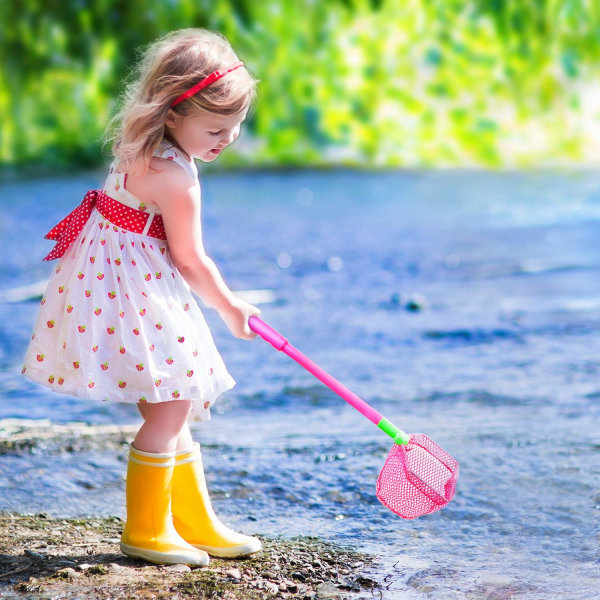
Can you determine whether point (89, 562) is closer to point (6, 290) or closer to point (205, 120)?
point (205, 120)

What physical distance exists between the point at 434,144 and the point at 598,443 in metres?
12.1

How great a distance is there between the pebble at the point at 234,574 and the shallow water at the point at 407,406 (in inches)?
9.3

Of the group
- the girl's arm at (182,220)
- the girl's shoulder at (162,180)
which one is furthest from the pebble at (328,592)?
the girl's shoulder at (162,180)

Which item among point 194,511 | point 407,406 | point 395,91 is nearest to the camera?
point 194,511

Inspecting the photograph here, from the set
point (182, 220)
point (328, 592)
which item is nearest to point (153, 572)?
point (328, 592)

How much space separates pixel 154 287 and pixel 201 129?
0.29 m

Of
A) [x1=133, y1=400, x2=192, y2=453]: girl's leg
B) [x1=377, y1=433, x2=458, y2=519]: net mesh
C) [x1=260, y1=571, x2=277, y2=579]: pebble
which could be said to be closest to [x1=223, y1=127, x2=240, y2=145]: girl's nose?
[x1=133, y1=400, x2=192, y2=453]: girl's leg

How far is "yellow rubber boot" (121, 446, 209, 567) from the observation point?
5.91 feet

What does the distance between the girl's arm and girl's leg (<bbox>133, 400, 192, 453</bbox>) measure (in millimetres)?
197

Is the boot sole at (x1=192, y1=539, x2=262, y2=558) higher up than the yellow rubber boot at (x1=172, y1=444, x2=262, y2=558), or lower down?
lower down

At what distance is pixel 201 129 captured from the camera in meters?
1.81

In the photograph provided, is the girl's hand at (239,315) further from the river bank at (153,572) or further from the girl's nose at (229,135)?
the river bank at (153,572)

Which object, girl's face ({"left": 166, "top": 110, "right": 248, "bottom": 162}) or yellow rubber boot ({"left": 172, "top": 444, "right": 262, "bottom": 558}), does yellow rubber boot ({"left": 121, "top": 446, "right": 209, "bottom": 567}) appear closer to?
yellow rubber boot ({"left": 172, "top": 444, "right": 262, "bottom": 558})

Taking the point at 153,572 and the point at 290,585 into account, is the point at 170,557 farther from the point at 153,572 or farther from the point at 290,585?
the point at 290,585
